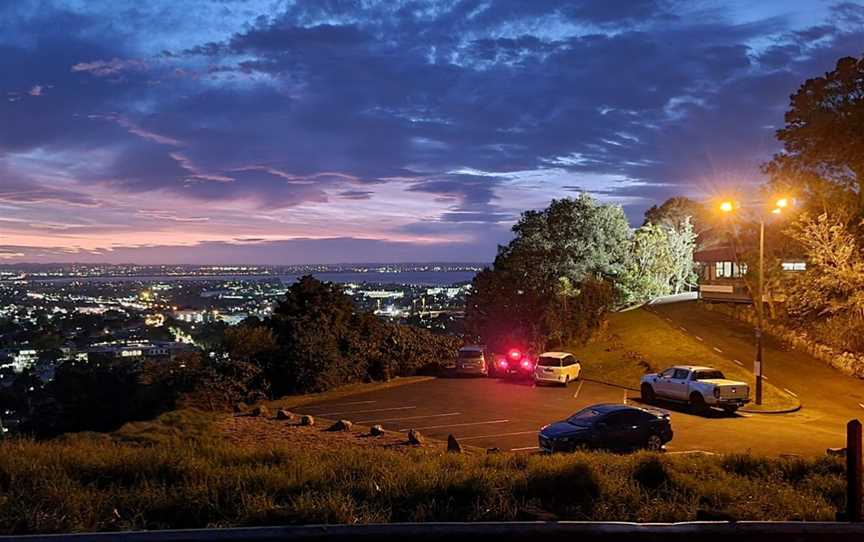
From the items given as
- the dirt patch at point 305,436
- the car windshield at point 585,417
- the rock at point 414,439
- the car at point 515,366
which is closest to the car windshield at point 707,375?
the car windshield at point 585,417

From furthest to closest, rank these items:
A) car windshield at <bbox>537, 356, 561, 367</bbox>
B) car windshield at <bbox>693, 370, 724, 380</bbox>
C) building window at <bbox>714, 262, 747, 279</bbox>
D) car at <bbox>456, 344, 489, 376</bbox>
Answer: building window at <bbox>714, 262, 747, 279</bbox> < car at <bbox>456, 344, 489, 376</bbox> < car windshield at <bbox>537, 356, 561, 367</bbox> < car windshield at <bbox>693, 370, 724, 380</bbox>

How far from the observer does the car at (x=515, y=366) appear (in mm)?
37438

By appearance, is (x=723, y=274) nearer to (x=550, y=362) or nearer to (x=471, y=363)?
(x=471, y=363)

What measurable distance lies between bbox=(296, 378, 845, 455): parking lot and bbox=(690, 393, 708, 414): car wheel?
403 millimetres

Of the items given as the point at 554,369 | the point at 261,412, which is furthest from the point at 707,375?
the point at 261,412

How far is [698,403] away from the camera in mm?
26766

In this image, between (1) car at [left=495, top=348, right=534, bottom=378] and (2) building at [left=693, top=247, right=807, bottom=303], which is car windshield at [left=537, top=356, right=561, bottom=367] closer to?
(1) car at [left=495, top=348, right=534, bottom=378]

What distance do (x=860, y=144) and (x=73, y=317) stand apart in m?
92.5

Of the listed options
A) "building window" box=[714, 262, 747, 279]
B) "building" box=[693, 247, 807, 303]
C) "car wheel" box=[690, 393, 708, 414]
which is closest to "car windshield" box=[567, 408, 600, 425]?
"car wheel" box=[690, 393, 708, 414]

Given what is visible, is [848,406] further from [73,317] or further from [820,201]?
[73,317]

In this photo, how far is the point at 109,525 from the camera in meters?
7.03

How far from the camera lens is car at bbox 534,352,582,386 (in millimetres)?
33562

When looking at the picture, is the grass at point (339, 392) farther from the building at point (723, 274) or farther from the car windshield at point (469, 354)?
the building at point (723, 274)

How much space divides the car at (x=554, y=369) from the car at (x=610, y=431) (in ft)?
42.4
